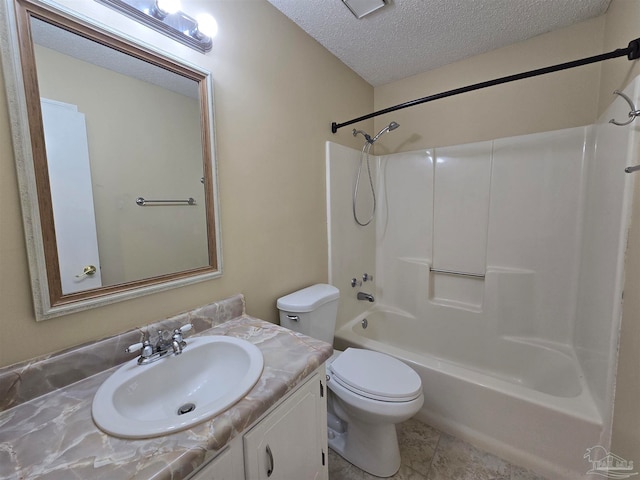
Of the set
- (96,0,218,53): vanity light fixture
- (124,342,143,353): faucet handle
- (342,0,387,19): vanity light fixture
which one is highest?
(342,0,387,19): vanity light fixture

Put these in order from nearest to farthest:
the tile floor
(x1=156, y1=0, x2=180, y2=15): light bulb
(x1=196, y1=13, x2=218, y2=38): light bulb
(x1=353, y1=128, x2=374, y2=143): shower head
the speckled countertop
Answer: the speckled countertop < (x1=156, y1=0, x2=180, y2=15): light bulb < (x1=196, y1=13, x2=218, y2=38): light bulb < the tile floor < (x1=353, y1=128, x2=374, y2=143): shower head

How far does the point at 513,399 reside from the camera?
1318 millimetres

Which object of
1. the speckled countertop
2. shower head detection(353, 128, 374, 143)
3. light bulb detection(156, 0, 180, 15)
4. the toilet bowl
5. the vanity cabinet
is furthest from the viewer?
shower head detection(353, 128, 374, 143)

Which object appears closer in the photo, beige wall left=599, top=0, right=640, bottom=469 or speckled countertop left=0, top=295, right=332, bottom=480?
speckled countertop left=0, top=295, right=332, bottom=480

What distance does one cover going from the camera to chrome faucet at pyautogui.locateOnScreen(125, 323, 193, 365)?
855 mm

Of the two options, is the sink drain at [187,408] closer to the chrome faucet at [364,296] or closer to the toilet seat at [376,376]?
the toilet seat at [376,376]

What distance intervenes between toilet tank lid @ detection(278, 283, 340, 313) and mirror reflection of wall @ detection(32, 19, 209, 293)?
→ 0.48 m

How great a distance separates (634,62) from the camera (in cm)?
113

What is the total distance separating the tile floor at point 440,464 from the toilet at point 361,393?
0.05 meters

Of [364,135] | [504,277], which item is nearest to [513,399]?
[504,277]

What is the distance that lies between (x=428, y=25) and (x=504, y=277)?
176cm

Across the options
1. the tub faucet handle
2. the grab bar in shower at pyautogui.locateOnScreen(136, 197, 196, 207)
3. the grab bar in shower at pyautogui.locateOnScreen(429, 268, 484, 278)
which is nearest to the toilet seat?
the tub faucet handle

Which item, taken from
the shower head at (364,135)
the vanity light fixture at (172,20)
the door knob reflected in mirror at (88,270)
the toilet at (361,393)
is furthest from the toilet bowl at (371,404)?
the vanity light fixture at (172,20)

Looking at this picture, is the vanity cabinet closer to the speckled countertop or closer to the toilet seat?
the speckled countertop
